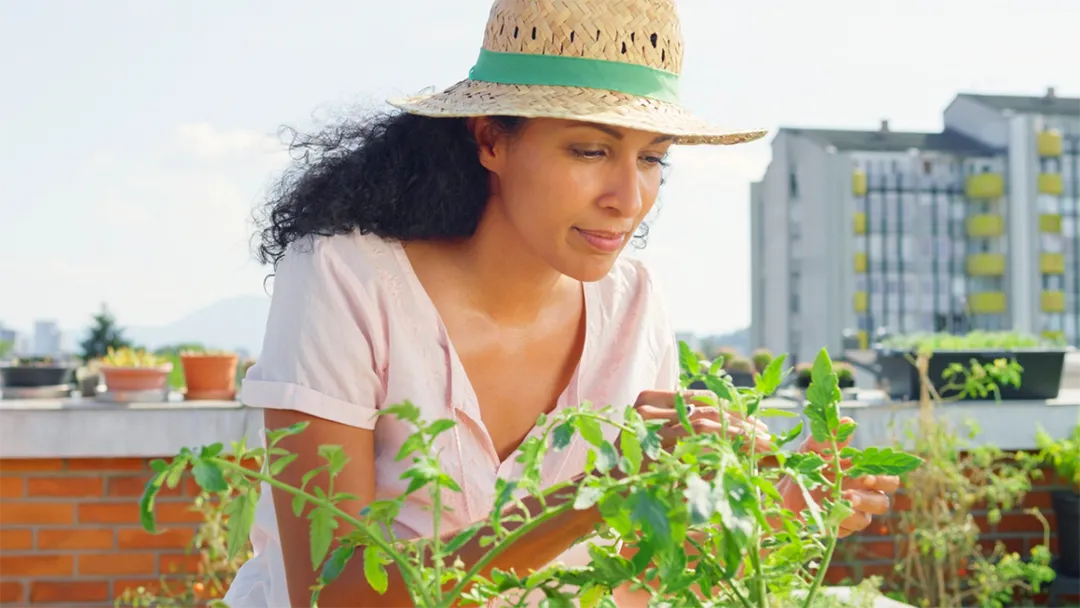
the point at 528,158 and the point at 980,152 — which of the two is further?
the point at 980,152

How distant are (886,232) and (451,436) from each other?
3821cm

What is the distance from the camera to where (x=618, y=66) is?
1.23 meters

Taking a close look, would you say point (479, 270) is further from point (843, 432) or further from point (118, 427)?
point (118, 427)

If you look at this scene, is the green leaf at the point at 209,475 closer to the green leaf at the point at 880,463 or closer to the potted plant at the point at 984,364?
the green leaf at the point at 880,463

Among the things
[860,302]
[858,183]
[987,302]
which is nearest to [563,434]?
[858,183]

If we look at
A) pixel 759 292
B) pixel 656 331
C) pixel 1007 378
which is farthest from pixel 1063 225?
pixel 656 331

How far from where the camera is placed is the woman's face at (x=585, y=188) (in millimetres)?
1232

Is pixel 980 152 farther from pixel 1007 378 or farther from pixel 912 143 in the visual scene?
pixel 1007 378

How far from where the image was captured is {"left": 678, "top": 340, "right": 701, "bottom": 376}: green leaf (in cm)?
67

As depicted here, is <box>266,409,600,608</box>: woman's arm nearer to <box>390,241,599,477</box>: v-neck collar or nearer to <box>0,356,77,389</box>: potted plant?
<box>390,241,599,477</box>: v-neck collar

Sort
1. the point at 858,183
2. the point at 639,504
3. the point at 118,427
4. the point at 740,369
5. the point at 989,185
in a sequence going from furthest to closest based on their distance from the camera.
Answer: the point at 989,185
the point at 858,183
the point at 740,369
the point at 118,427
the point at 639,504

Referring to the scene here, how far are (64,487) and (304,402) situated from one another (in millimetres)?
A: 2427

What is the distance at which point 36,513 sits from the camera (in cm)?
328

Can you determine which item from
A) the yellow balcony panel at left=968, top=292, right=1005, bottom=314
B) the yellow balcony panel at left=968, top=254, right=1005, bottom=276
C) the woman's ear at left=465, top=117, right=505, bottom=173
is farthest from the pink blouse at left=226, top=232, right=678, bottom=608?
the yellow balcony panel at left=968, top=292, right=1005, bottom=314
